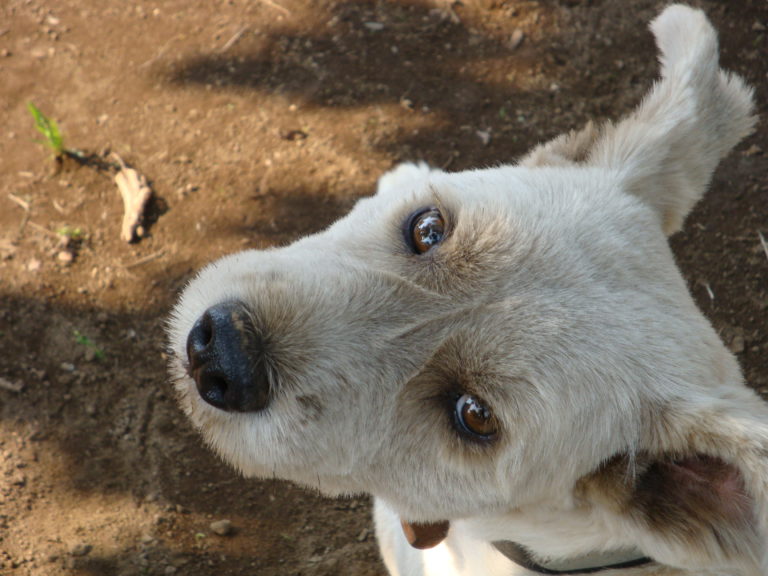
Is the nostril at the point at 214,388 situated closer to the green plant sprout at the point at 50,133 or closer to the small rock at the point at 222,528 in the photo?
the small rock at the point at 222,528

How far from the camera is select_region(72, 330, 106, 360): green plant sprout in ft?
12.9

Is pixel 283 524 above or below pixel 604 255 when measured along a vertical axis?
below

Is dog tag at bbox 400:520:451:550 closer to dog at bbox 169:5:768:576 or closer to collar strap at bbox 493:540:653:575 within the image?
dog at bbox 169:5:768:576

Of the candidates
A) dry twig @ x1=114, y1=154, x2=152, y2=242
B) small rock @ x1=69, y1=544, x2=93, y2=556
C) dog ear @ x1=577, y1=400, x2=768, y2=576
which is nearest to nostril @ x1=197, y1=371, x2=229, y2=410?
dog ear @ x1=577, y1=400, x2=768, y2=576

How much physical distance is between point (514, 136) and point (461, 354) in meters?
3.31

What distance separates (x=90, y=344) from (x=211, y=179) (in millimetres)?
1449

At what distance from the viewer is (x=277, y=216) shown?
14.8 feet

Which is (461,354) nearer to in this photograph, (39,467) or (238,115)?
(39,467)

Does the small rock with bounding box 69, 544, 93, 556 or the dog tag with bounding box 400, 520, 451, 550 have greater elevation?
the dog tag with bounding box 400, 520, 451, 550

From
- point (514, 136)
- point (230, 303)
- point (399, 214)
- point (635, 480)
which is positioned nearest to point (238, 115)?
point (514, 136)

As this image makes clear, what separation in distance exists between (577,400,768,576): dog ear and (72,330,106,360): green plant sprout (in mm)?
3108

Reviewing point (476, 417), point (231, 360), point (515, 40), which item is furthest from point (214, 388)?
point (515, 40)

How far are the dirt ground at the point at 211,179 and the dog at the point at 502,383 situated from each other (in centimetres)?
185

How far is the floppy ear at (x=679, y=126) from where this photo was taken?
100 inches
